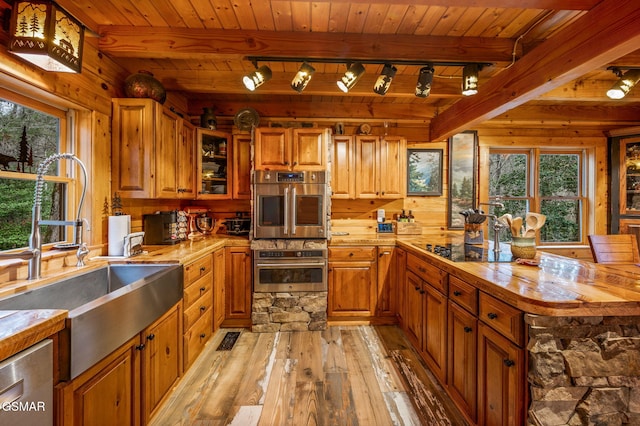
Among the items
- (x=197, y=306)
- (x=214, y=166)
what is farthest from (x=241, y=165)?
(x=197, y=306)

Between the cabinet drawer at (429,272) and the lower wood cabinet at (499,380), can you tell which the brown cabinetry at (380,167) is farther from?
the lower wood cabinet at (499,380)

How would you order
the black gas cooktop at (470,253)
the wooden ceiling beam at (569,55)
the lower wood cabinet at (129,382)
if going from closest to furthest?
the lower wood cabinet at (129,382)
the wooden ceiling beam at (569,55)
the black gas cooktop at (470,253)

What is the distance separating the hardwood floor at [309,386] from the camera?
6.10 feet

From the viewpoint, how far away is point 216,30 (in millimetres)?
2219

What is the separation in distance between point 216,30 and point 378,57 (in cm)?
124

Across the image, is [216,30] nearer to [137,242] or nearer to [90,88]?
[90,88]

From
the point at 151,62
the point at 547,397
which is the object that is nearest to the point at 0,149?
the point at 151,62

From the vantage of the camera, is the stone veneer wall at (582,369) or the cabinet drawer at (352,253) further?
the cabinet drawer at (352,253)

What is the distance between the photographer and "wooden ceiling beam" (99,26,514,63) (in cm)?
221

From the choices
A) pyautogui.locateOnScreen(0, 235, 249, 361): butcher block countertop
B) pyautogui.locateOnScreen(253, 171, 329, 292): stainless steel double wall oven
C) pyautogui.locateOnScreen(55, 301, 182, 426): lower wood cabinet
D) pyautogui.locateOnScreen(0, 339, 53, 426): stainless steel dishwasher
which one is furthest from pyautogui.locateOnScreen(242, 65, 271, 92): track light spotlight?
pyautogui.locateOnScreen(0, 339, 53, 426): stainless steel dishwasher

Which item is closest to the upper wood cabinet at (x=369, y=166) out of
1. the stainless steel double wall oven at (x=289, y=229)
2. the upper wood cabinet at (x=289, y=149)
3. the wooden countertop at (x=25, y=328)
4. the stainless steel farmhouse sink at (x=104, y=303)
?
the upper wood cabinet at (x=289, y=149)

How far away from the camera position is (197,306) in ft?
8.11

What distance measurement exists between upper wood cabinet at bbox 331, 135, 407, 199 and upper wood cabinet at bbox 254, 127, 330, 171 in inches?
14.5

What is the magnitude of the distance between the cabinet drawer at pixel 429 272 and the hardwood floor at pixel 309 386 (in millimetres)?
721
